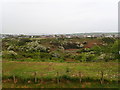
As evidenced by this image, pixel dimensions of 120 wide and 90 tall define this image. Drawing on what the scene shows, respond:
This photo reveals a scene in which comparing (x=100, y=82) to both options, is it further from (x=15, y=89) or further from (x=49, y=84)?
(x=15, y=89)

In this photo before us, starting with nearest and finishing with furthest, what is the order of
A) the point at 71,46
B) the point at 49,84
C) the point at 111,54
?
the point at 49,84
the point at 111,54
the point at 71,46

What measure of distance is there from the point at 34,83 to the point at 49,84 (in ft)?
5.25

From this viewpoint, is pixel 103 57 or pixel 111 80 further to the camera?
pixel 103 57

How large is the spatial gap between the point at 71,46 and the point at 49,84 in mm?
51614

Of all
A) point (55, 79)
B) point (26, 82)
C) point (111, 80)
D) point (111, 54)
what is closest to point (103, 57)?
point (111, 54)

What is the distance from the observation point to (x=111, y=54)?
99.2ft

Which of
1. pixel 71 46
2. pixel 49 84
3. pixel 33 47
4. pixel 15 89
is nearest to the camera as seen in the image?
pixel 15 89

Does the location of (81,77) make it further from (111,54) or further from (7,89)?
(111,54)

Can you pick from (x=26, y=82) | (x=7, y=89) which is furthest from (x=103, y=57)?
(x=7, y=89)

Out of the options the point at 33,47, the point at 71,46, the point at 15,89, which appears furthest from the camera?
the point at 71,46

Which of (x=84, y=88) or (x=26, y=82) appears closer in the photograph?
(x=84, y=88)

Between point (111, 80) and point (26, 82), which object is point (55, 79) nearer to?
point (26, 82)

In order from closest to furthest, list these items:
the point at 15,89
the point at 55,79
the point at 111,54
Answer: the point at 15,89 < the point at 55,79 < the point at 111,54

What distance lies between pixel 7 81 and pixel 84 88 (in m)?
8.08
